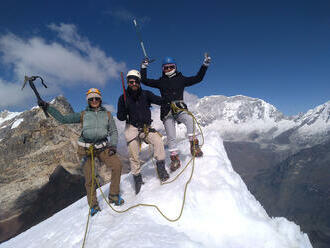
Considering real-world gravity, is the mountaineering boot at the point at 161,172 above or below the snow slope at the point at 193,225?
above

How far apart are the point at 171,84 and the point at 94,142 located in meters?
4.16

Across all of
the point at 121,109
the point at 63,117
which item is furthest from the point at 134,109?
the point at 63,117

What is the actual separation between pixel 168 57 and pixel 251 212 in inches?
275

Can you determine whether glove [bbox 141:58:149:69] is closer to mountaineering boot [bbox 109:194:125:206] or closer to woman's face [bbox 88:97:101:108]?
woman's face [bbox 88:97:101:108]

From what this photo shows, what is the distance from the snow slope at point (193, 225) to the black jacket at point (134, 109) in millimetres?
2756

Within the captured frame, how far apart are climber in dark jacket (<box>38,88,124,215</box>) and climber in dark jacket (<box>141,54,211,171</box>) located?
2436 millimetres

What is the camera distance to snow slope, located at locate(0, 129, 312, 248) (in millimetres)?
4949

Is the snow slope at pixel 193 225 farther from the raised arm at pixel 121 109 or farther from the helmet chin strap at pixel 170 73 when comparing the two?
the helmet chin strap at pixel 170 73

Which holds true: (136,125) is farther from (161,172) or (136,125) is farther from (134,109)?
(161,172)

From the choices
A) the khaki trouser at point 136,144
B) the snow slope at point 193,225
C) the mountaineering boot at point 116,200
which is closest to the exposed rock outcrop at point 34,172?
the snow slope at point 193,225

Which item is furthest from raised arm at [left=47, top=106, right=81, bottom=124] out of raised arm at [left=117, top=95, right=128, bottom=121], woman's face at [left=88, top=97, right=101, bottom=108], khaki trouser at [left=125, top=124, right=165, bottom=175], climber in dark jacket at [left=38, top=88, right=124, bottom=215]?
khaki trouser at [left=125, top=124, right=165, bottom=175]

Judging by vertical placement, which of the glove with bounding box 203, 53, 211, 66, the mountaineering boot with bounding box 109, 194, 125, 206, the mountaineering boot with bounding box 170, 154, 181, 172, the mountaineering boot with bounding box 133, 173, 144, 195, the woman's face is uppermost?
the glove with bounding box 203, 53, 211, 66

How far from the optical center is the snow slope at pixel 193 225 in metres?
4.95

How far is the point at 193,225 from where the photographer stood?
5.37 metres
